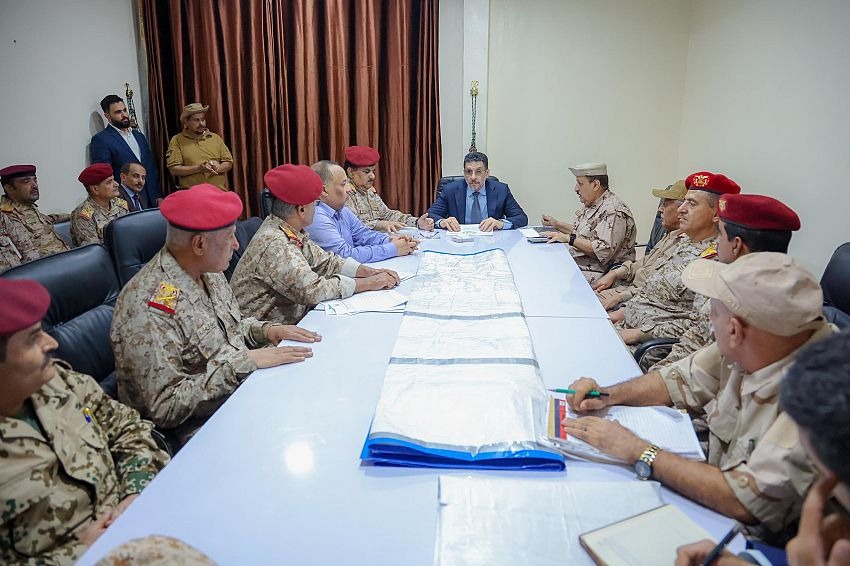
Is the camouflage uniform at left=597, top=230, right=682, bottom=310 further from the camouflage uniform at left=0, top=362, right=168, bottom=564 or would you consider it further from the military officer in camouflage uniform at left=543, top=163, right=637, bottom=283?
the camouflage uniform at left=0, top=362, right=168, bottom=564

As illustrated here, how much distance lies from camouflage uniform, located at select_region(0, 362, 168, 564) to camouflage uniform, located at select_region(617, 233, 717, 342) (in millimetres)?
1912

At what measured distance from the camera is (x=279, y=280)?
220 centimetres

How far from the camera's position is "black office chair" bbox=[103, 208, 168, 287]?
6.53ft

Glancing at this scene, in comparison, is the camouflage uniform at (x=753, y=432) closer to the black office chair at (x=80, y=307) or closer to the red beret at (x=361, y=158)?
the black office chair at (x=80, y=307)

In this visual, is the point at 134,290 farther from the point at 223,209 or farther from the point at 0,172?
the point at 0,172

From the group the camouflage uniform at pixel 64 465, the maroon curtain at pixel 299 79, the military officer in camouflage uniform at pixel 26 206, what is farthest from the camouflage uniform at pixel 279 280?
the maroon curtain at pixel 299 79

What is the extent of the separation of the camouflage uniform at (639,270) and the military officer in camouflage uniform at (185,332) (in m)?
1.78

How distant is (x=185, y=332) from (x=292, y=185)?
2.88 feet

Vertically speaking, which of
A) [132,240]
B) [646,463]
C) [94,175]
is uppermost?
[94,175]

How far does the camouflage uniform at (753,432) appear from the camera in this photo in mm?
970

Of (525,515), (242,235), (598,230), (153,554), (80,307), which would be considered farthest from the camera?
(598,230)

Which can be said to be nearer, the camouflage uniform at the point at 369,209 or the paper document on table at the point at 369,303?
the paper document on table at the point at 369,303

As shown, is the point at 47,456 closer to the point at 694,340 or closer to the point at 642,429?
the point at 642,429

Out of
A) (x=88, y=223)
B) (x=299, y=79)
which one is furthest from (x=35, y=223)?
(x=299, y=79)
